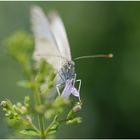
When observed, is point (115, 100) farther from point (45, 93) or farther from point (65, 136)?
point (45, 93)

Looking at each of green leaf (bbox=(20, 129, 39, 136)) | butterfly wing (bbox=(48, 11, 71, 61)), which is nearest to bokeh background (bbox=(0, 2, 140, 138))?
butterfly wing (bbox=(48, 11, 71, 61))

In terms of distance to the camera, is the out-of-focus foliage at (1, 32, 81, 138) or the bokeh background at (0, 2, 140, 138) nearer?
the out-of-focus foliage at (1, 32, 81, 138)

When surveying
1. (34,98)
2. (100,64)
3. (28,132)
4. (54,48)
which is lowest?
(100,64)

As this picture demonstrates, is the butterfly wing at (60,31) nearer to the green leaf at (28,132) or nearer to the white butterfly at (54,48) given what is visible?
the white butterfly at (54,48)

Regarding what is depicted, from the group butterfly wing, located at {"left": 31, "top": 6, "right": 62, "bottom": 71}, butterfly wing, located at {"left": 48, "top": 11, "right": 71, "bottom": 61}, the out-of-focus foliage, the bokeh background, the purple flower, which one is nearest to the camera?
the out-of-focus foliage

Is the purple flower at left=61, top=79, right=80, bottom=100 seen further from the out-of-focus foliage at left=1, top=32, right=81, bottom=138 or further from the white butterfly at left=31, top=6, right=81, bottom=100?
the out-of-focus foliage at left=1, top=32, right=81, bottom=138

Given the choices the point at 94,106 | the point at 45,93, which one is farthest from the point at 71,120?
the point at 94,106

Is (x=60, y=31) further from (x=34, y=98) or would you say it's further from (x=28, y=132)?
(x=34, y=98)

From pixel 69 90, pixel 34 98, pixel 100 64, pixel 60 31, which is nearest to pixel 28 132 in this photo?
pixel 34 98
